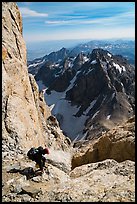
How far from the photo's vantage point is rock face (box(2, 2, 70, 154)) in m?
23.2

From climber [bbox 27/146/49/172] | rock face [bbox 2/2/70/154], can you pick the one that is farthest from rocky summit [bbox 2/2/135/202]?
climber [bbox 27/146/49/172]

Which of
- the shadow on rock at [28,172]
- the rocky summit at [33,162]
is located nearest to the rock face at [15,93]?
the rocky summit at [33,162]

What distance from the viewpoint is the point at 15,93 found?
27.2 m

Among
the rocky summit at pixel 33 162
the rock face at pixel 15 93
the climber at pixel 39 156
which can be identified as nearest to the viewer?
the rocky summit at pixel 33 162

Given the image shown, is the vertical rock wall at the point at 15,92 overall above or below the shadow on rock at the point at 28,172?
above

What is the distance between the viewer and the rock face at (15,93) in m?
23.2

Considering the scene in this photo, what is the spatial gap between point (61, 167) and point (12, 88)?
29.4 feet

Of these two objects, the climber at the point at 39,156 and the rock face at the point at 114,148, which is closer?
the climber at the point at 39,156

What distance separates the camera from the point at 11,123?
78.2ft

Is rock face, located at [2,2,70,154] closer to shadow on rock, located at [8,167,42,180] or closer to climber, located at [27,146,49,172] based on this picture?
shadow on rock, located at [8,167,42,180]

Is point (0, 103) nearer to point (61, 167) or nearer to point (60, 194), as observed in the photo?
point (61, 167)

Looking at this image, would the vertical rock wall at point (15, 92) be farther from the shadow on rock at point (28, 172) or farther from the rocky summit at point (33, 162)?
the shadow on rock at point (28, 172)

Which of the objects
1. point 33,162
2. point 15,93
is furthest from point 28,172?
point 15,93

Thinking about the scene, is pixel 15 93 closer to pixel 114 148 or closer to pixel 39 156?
pixel 39 156
